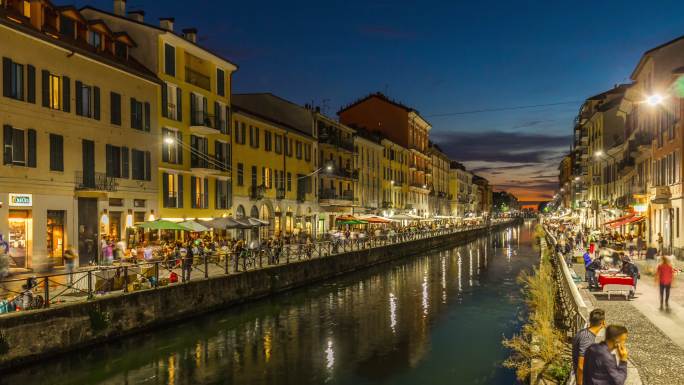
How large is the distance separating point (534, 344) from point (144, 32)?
29457 millimetres

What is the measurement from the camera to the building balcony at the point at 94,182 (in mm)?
29219

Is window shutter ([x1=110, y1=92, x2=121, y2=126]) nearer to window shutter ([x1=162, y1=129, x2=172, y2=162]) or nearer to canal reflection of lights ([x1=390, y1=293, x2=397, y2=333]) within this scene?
window shutter ([x1=162, y1=129, x2=172, y2=162])

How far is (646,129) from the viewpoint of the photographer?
42.5 metres

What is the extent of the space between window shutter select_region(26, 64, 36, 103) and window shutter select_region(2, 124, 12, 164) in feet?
5.44

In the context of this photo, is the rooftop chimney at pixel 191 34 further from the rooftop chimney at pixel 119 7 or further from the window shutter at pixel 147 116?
the window shutter at pixel 147 116

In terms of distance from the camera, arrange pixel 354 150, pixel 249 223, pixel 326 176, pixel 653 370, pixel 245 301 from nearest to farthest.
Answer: pixel 653 370
pixel 245 301
pixel 249 223
pixel 326 176
pixel 354 150

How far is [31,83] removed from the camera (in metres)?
26.5

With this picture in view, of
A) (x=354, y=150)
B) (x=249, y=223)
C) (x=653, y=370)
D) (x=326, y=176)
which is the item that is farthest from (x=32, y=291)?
(x=354, y=150)

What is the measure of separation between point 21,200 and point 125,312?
30.7 ft

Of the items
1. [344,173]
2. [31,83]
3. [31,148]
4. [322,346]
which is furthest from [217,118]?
[322,346]

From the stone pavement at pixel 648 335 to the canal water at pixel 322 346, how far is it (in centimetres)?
320

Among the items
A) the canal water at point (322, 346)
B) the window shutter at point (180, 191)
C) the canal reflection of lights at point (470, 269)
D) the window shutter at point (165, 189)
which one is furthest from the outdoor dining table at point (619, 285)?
the window shutter at point (180, 191)

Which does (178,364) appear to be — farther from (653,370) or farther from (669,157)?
(669,157)

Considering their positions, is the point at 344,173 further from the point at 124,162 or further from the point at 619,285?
the point at 619,285
